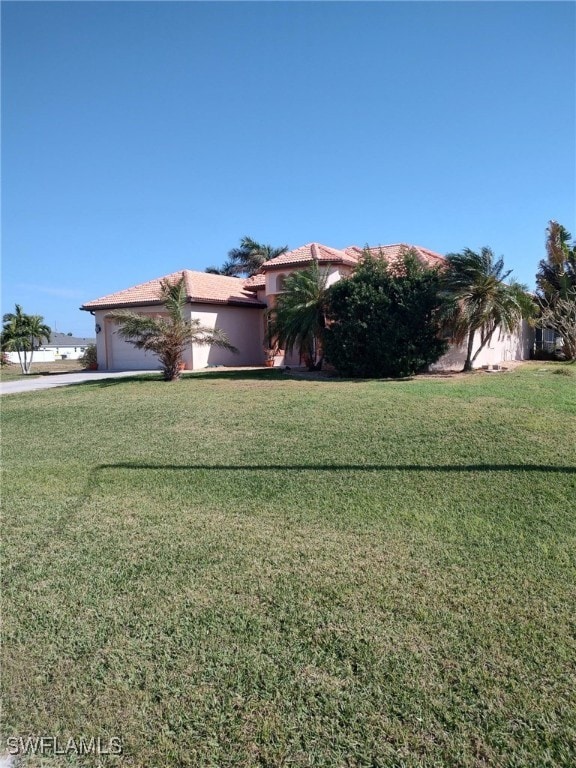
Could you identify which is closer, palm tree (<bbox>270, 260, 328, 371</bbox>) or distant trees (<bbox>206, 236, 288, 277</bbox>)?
palm tree (<bbox>270, 260, 328, 371</bbox>)

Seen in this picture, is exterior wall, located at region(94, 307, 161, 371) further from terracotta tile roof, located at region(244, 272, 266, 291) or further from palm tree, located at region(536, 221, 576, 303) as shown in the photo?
palm tree, located at region(536, 221, 576, 303)

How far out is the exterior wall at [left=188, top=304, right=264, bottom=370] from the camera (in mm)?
25241

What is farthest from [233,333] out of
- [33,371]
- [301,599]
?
[301,599]

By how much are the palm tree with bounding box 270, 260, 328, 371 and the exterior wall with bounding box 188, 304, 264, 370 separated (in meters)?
5.27

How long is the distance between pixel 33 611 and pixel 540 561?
427cm

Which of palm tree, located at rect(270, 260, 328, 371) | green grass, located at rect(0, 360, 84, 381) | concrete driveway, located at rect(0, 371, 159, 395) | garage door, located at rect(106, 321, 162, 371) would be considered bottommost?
concrete driveway, located at rect(0, 371, 159, 395)

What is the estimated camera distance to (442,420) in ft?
30.5

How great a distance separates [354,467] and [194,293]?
19.4 metres

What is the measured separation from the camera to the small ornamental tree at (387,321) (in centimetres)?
1700

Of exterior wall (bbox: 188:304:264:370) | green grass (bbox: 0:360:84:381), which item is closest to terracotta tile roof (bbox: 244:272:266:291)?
exterior wall (bbox: 188:304:264:370)

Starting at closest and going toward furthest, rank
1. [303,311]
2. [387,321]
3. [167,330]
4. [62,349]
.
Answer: [387,321] → [167,330] → [303,311] → [62,349]

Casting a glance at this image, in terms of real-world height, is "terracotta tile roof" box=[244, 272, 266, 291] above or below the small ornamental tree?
above

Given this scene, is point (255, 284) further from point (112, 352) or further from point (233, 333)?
point (112, 352)

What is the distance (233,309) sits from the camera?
27172mm
